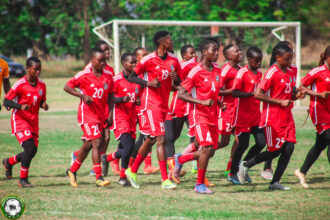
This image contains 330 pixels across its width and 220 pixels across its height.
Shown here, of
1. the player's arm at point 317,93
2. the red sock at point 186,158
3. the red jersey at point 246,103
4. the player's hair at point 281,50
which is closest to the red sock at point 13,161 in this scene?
the red sock at point 186,158

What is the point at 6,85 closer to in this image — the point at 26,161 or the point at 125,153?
the point at 26,161

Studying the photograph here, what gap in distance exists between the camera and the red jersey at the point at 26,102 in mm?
8188

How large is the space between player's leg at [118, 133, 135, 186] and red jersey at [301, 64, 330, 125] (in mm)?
2961

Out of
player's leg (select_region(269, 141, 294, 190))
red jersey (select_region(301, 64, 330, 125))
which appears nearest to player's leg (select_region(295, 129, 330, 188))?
red jersey (select_region(301, 64, 330, 125))

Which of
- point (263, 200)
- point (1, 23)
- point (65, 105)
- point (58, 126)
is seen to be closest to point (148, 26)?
point (65, 105)

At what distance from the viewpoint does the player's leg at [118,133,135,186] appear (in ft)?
27.7

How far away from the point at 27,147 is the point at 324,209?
4425 millimetres

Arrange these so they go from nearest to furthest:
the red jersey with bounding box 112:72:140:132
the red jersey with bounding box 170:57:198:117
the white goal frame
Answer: the red jersey with bounding box 112:72:140:132 → the red jersey with bounding box 170:57:198:117 → the white goal frame

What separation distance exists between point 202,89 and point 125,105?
1.99 metres

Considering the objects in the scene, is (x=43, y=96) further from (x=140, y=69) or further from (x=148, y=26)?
(x=148, y=26)

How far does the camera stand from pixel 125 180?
332 inches

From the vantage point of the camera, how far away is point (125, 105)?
9.23 m

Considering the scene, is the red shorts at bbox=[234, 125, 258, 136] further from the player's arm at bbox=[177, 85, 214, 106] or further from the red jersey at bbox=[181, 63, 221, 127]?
the player's arm at bbox=[177, 85, 214, 106]

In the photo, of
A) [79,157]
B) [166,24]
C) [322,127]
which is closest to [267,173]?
[322,127]
